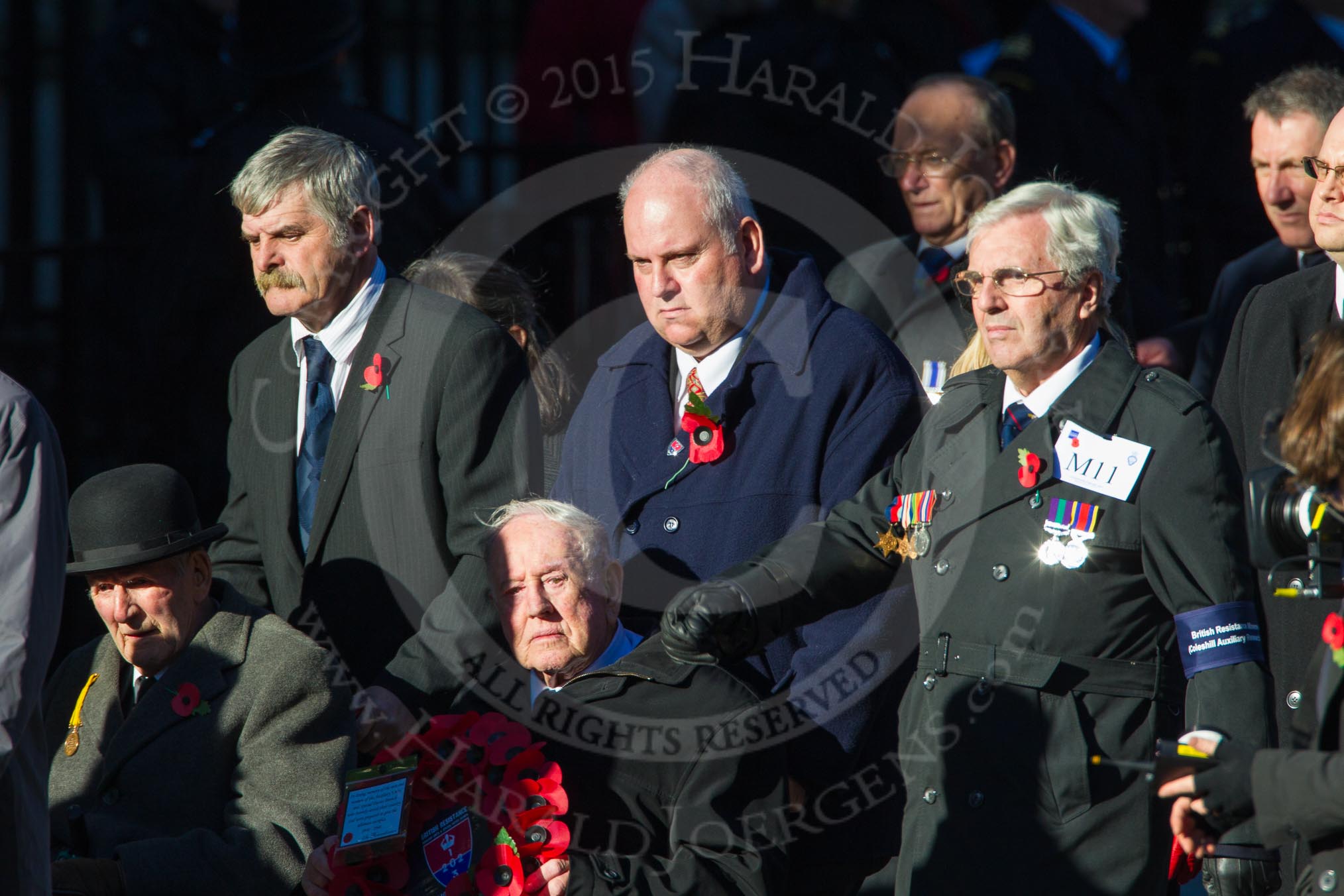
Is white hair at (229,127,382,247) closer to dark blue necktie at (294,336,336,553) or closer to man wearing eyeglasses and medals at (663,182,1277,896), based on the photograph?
dark blue necktie at (294,336,336,553)

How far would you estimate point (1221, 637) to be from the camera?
3.56 meters

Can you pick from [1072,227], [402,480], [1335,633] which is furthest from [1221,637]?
[402,480]

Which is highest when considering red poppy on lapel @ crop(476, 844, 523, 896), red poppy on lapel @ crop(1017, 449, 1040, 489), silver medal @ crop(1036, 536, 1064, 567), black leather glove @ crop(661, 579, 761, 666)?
red poppy on lapel @ crop(1017, 449, 1040, 489)

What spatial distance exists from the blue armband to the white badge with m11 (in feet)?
0.94

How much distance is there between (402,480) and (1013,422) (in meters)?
1.67

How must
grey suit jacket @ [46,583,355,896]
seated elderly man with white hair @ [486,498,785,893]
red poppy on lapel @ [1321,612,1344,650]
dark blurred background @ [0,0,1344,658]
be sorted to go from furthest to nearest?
dark blurred background @ [0,0,1344,658], grey suit jacket @ [46,583,355,896], seated elderly man with white hair @ [486,498,785,893], red poppy on lapel @ [1321,612,1344,650]

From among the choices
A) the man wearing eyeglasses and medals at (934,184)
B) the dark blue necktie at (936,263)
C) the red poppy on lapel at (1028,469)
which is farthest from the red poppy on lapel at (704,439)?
the dark blue necktie at (936,263)

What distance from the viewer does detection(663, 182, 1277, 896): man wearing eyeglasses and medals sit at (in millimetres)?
3668

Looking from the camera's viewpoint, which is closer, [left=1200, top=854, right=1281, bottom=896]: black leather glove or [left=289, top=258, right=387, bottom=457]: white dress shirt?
[left=1200, top=854, right=1281, bottom=896]: black leather glove

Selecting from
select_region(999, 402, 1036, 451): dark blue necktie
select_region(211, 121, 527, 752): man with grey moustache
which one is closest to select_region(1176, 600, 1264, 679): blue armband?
select_region(999, 402, 1036, 451): dark blue necktie

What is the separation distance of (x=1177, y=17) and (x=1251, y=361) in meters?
4.84

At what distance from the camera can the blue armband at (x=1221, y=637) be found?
355 centimetres

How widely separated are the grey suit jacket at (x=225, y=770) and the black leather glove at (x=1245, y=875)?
198 cm

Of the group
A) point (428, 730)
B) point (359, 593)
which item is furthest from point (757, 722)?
point (359, 593)
